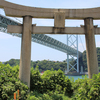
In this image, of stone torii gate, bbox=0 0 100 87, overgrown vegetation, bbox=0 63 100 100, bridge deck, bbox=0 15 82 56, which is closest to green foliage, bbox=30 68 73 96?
overgrown vegetation, bbox=0 63 100 100

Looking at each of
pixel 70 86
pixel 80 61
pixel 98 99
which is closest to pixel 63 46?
pixel 80 61

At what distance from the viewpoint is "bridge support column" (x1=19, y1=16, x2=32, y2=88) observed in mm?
6916

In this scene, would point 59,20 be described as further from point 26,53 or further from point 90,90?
point 90,90

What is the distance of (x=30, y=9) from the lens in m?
7.49

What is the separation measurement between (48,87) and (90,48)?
11.3 ft

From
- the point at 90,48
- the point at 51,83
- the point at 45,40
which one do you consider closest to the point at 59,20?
the point at 90,48

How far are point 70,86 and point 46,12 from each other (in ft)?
15.9

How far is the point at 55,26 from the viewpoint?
7371 mm

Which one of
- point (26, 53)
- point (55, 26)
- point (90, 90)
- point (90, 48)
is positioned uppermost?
point (55, 26)

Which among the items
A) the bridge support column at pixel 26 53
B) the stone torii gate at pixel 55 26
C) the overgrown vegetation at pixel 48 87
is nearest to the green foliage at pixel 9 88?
the overgrown vegetation at pixel 48 87

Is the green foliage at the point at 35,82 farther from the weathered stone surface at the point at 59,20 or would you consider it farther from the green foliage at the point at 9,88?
the weathered stone surface at the point at 59,20

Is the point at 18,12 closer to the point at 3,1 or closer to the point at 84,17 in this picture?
the point at 3,1

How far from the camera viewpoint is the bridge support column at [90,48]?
711 cm

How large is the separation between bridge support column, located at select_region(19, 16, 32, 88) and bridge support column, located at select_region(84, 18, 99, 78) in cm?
344
